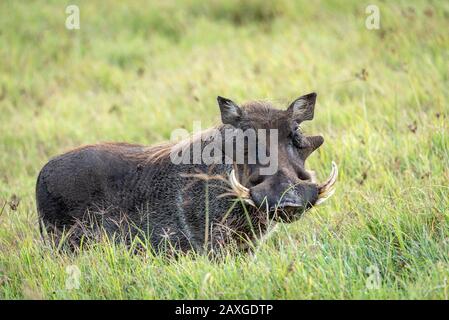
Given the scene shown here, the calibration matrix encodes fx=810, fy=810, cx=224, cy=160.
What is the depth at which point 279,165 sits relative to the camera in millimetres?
4297

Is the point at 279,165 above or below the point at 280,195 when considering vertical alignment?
above

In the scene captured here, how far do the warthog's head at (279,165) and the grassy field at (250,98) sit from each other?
0.25 metres

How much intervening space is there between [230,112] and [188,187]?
523 mm

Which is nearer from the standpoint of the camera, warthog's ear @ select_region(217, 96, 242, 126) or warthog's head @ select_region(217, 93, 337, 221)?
warthog's head @ select_region(217, 93, 337, 221)

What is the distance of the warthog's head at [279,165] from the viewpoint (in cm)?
418

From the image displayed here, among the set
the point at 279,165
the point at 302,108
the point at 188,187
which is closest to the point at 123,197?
the point at 188,187

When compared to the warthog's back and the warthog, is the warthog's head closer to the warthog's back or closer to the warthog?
the warthog

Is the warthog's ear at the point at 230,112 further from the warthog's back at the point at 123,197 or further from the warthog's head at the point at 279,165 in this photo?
the warthog's back at the point at 123,197

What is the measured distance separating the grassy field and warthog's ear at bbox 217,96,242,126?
482 millimetres

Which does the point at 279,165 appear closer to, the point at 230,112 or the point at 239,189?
the point at 239,189

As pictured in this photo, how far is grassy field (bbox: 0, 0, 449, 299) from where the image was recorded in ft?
13.3

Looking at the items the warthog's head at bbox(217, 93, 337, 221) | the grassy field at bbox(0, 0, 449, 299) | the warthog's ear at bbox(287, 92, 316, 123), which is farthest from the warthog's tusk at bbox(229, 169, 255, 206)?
the warthog's ear at bbox(287, 92, 316, 123)

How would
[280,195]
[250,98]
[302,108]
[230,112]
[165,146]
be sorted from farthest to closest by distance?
1. [250,98]
2. [165,146]
3. [302,108]
4. [230,112]
5. [280,195]
